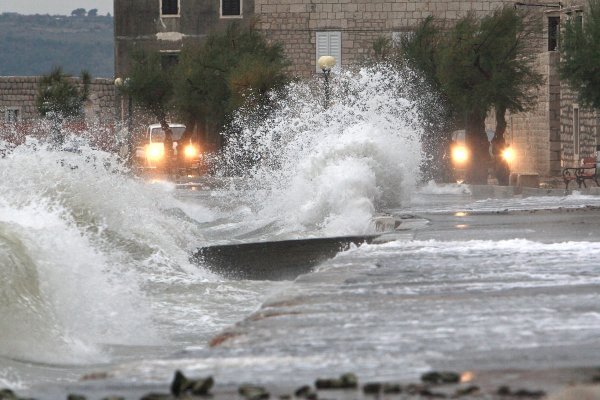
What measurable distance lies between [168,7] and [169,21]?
20.9 inches

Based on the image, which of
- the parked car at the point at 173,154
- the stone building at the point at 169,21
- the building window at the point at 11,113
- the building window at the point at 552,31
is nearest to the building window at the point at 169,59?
the stone building at the point at 169,21

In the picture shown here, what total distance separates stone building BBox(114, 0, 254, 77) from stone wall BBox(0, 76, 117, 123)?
30.0ft

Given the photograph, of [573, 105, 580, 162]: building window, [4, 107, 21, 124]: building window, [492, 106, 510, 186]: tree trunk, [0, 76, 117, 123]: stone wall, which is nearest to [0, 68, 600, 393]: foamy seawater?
[492, 106, 510, 186]: tree trunk

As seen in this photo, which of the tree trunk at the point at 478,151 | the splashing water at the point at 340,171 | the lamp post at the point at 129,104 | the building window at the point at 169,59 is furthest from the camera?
the building window at the point at 169,59

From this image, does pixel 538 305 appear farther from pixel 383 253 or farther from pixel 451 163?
pixel 451 163

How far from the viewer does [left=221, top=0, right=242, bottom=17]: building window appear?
195ft

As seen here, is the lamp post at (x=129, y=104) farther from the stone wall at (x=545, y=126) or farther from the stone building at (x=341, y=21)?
the stone wall at (x=545, y=126)

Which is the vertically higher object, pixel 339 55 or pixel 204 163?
pixel 339 55

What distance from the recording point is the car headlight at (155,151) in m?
51.1

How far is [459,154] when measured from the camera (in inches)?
1645

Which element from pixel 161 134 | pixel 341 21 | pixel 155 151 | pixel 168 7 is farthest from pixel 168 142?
pixel 168 7

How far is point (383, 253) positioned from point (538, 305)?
3724 millimetres

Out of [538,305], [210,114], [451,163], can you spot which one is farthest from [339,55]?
[538,305]

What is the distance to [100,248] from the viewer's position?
1609cm
